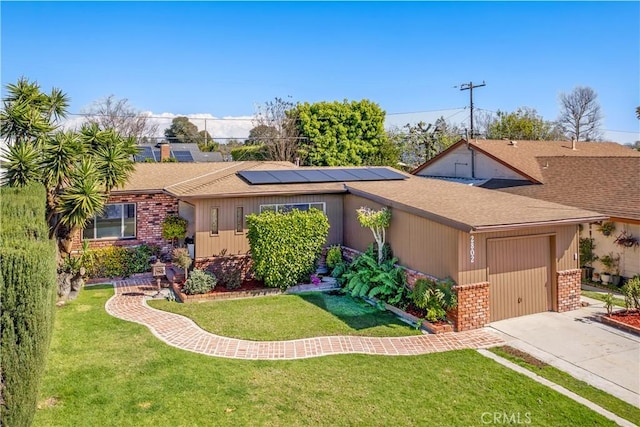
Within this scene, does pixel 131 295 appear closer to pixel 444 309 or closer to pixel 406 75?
pixel 444 309

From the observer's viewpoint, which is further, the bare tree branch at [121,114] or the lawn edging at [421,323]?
the bare tree branch at [121,114]

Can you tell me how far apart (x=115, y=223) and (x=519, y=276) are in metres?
13.3

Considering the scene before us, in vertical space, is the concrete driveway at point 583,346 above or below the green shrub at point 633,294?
below

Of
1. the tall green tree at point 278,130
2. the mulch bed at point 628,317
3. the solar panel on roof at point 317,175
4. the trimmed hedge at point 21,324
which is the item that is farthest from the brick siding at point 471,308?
the tall green tree at point 278,130

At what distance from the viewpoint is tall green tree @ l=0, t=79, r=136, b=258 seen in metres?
11.6

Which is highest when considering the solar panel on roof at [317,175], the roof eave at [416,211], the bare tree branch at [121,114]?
the bare tree branch at [121,114]

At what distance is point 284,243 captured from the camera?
41.9 ft

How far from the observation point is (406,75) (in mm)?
30844

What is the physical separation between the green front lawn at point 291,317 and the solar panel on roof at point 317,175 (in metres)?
4.36

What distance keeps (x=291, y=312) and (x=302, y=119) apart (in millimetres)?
25987

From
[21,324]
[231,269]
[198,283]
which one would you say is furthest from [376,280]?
[21,324]

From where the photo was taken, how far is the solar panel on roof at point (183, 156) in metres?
35.2

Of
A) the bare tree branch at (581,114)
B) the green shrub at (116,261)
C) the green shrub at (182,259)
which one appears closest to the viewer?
the green shrub at (182,259)

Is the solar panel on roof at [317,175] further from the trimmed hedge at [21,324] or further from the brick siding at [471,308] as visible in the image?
the trimmed hedge at [21,324]
